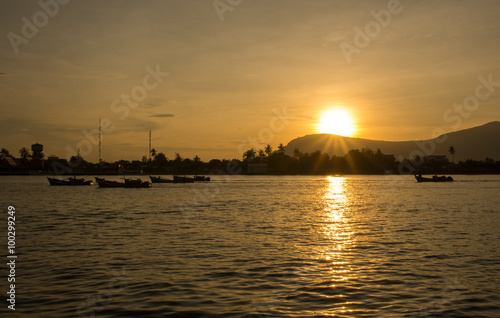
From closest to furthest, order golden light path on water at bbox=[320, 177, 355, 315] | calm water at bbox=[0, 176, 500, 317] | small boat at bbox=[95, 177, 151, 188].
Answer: calm water at bbox=[0, 176, 500, 317] < golden light path on water at bbox=[320, 177, 355, 315] < small boat at bbox=[95, 177, 151, 188]

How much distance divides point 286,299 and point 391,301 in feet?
11.8

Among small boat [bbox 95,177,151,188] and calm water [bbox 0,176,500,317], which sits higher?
small boat [bbox 95,177,151,188]

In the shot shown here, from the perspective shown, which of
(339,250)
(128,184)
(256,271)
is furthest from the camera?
(128,184)

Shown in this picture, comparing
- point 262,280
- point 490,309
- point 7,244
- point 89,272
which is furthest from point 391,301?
point 7,244

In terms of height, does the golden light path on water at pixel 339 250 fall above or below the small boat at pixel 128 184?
below

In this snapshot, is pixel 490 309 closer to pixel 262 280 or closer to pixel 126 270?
pixel 262 280

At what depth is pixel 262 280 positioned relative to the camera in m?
18.1

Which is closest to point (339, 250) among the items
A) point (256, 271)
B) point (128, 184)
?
point (256, 271)

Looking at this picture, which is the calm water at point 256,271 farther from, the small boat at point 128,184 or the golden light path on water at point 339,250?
the small boat at point 128,184

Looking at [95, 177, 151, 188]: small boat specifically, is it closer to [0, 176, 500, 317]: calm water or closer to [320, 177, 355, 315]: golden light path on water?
[0, 176, 500, 317]: calm water

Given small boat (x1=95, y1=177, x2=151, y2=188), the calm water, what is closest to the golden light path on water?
the calm water

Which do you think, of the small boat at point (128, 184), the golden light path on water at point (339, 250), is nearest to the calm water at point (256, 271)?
the golden light path on water at point (339, 250)

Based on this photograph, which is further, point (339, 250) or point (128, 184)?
point (128, 184)

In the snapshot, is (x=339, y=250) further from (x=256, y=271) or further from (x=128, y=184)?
(x=128, y=184)
